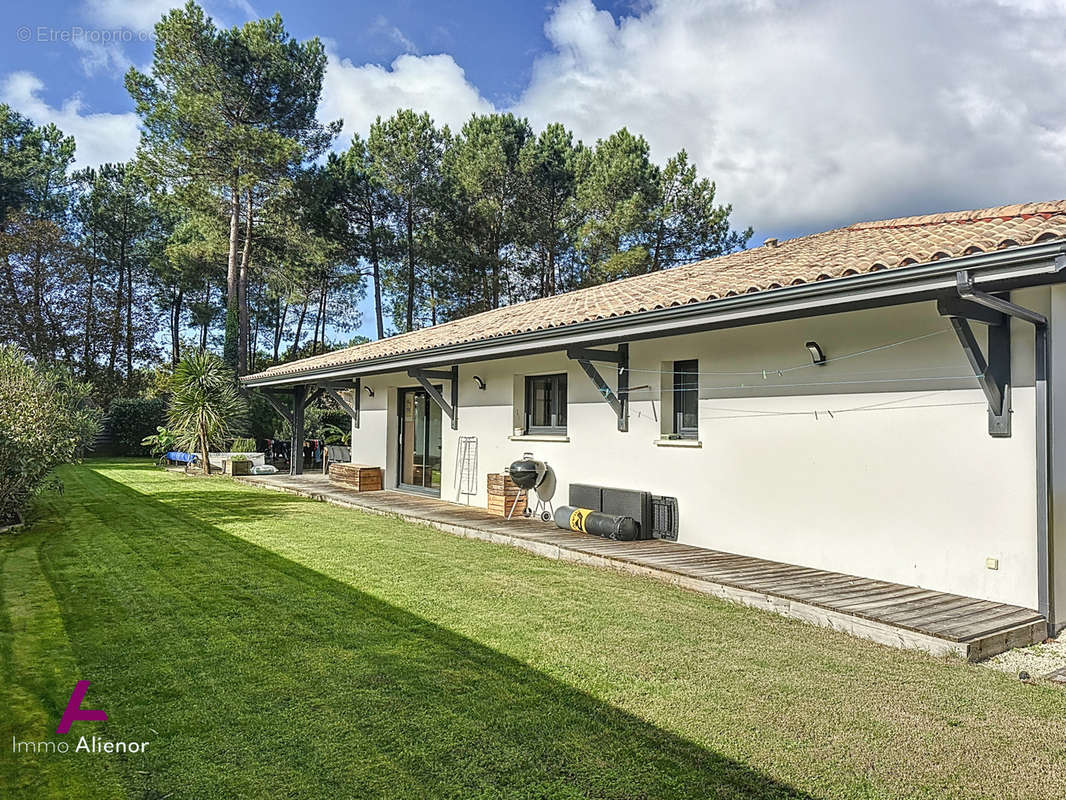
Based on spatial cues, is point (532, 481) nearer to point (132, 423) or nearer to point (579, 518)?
point (579, 518)

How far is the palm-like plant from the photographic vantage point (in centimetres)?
1719

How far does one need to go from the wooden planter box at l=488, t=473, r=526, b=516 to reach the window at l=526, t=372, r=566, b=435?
2.82ft

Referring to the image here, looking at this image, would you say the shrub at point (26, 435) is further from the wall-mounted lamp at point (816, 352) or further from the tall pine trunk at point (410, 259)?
the tall pine trunk at point (410, 259)

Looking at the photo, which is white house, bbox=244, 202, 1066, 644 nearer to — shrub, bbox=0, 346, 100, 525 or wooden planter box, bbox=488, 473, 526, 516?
wooden planter box, bbox=488, 473, 526, 516

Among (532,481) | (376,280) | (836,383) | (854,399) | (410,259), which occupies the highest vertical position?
(410,259)

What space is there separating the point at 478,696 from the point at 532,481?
5.89 m

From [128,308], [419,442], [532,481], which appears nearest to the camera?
[532,481]

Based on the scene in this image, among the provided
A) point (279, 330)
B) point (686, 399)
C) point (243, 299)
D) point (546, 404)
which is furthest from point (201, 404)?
point (279, 330)

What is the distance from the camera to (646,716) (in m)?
3.21

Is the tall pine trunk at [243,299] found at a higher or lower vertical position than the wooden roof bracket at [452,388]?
higher

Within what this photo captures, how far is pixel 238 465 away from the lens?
16.4 metres

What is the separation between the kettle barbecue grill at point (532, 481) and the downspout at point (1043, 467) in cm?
569

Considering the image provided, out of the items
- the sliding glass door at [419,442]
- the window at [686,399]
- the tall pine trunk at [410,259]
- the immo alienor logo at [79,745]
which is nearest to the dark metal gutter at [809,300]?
the window at [686,399]

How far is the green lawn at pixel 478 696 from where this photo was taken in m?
2.63
